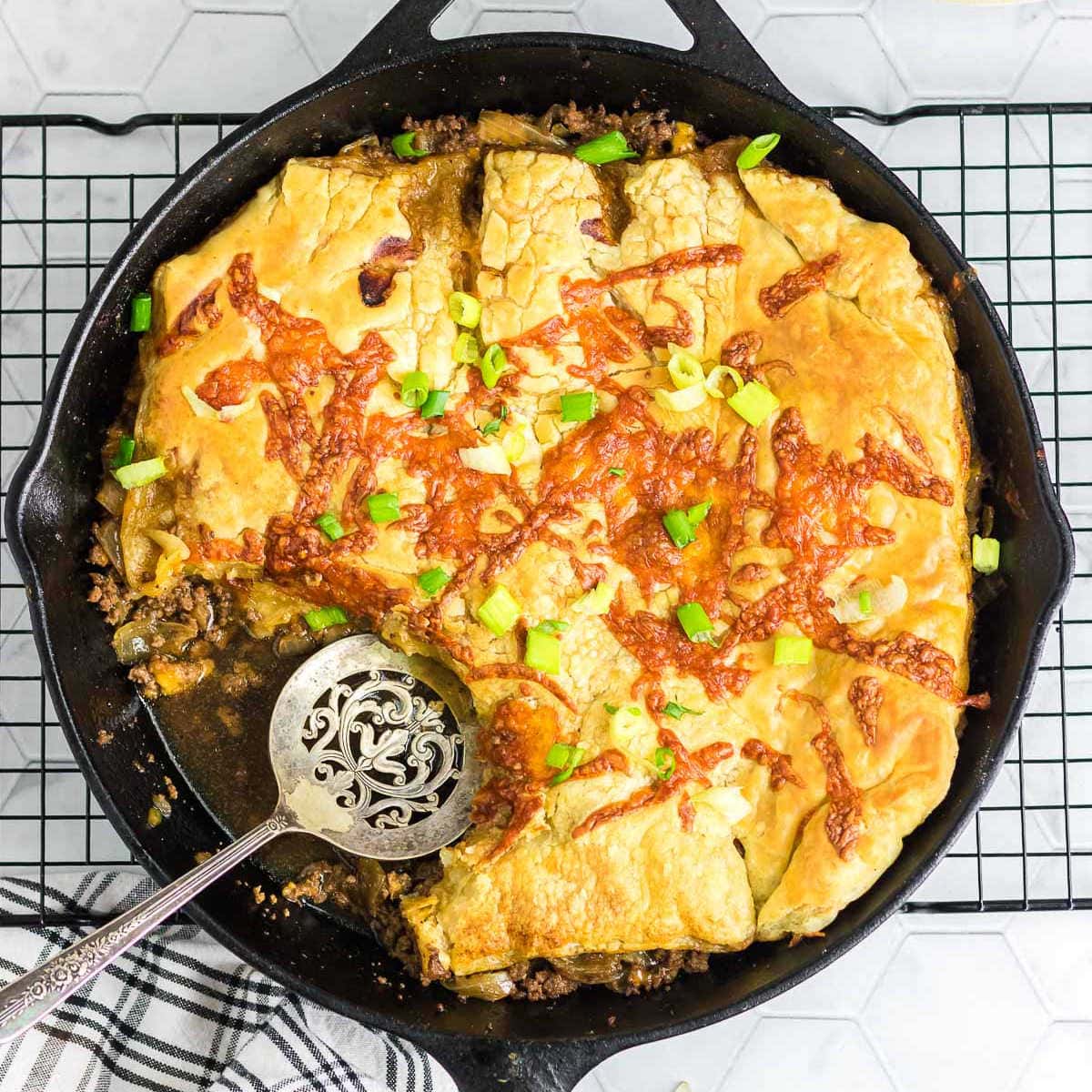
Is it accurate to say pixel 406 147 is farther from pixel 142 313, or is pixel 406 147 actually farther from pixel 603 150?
pixel 142 313

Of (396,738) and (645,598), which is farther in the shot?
(396,738)

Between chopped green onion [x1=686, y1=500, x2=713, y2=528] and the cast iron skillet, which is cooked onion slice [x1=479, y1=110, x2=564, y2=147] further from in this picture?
chopped green onion [x1=686, y1=500, x2=713, y2=528]

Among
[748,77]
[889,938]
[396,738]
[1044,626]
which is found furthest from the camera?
[889,938]

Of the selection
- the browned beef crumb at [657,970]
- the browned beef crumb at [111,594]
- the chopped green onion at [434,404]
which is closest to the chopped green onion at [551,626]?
the chopped green onion at [434,404]

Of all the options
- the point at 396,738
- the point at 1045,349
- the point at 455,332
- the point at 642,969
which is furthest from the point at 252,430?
the point at 1045,349

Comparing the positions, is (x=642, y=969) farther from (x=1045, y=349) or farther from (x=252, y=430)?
(x=1045, y=349)

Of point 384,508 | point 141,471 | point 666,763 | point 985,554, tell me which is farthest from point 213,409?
point 985,554
